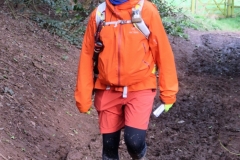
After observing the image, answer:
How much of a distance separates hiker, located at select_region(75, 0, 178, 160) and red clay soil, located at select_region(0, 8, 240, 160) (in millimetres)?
1288

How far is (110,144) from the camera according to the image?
4465 mm

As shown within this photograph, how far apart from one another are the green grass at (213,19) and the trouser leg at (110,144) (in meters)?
16.9

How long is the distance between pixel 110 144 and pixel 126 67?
95 centimetres

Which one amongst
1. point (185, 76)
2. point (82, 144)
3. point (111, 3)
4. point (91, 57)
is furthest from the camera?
point (185, 76)

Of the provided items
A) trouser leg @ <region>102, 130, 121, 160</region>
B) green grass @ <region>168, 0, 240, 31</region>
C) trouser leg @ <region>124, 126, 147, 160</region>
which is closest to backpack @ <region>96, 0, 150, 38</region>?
trouser leg @ <region>124, 126, 147, 160</region>

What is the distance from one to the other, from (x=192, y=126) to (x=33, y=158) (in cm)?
307

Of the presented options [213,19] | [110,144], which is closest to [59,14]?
[110,144]

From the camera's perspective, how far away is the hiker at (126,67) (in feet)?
12.8

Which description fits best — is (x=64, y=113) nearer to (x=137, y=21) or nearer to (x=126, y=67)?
(x=126, y=67)

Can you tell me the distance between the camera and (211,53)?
1476 centimetres

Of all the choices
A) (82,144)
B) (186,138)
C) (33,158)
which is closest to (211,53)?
(186,138)

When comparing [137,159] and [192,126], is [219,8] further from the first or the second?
[137,159]

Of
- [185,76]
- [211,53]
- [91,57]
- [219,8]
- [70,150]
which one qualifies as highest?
[91,57]

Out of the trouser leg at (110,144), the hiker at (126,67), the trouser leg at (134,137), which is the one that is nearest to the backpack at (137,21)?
the hiker at (126,67)
